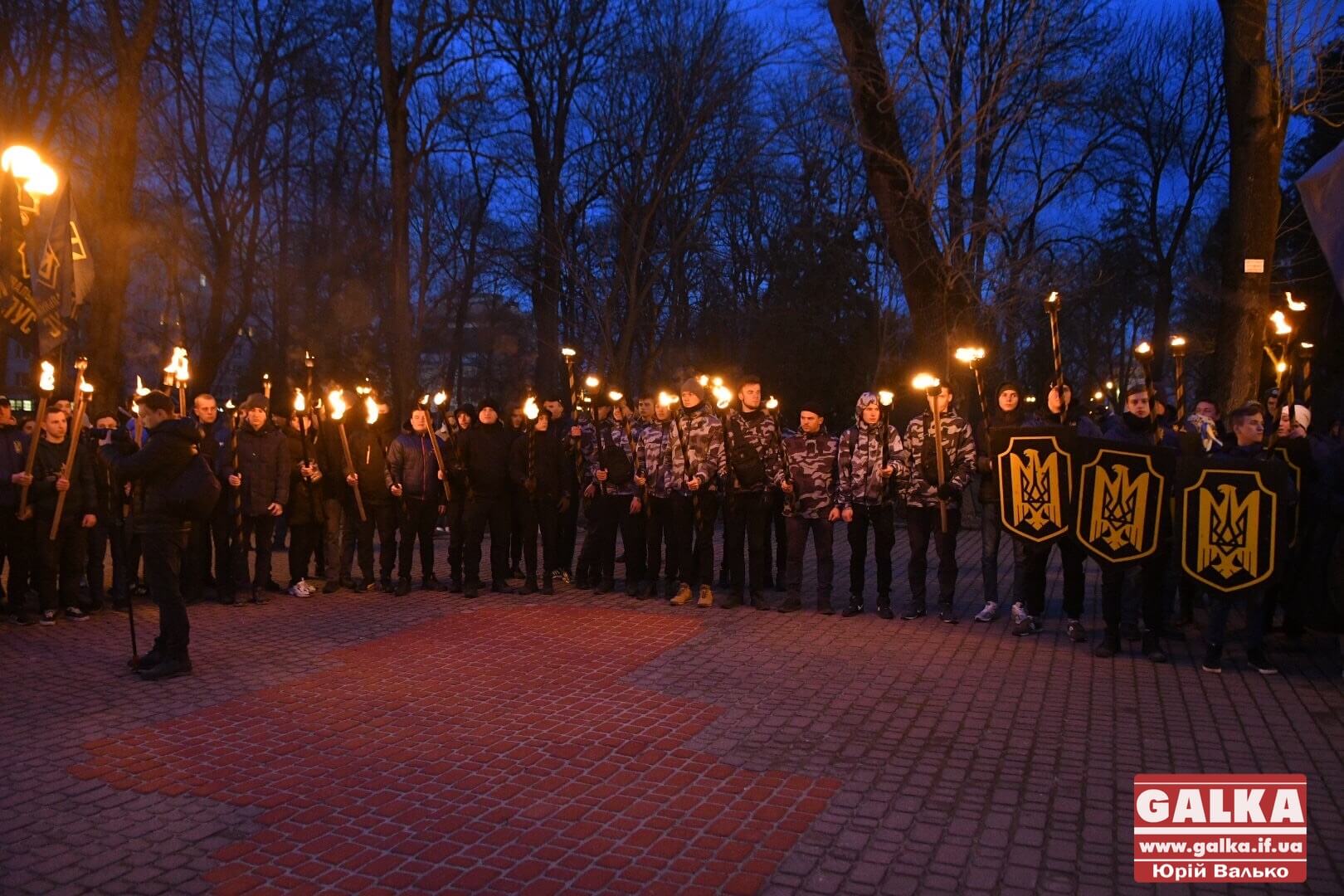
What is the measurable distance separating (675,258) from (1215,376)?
15.2m

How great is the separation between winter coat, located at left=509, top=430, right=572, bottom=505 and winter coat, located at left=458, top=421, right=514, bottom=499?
4.4 inches

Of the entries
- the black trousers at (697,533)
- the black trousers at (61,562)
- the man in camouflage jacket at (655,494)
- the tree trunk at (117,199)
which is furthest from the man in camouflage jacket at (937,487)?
the tree trunk at (117,199)

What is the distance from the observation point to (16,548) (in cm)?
1011

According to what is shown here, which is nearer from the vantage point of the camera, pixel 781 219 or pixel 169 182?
pixel 169 182

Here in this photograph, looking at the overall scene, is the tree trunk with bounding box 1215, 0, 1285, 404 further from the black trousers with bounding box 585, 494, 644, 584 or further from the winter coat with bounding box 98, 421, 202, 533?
the winter coat with bounding box 98, 421, 202, 533

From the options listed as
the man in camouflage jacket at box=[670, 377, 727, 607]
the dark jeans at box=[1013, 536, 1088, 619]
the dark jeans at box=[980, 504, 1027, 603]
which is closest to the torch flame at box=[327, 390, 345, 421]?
the man in camouflage jacket at box=[670, 377, 727, 607]

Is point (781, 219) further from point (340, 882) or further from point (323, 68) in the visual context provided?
point (340, 882)

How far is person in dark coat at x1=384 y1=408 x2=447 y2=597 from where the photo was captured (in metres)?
11.7

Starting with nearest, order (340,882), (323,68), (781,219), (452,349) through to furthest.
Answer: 1. (340,882)
2. (323,68)
3. (781,219)
4. (452,349)

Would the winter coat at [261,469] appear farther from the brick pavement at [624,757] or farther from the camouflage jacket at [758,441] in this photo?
the camouflage jacket at [758,441]

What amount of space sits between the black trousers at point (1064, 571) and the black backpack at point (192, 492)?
266 inches

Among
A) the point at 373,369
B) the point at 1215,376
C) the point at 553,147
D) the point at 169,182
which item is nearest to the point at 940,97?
the point at 1215,376

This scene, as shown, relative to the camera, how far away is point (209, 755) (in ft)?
19.4

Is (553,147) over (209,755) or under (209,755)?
over
